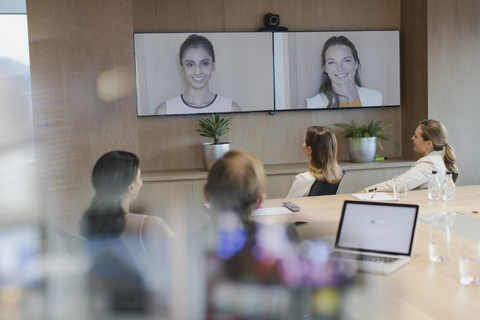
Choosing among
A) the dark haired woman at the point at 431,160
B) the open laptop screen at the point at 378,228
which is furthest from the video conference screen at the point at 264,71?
the open laptop screen at the point at 378,228

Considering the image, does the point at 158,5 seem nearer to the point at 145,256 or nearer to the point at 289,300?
the point at 145,256

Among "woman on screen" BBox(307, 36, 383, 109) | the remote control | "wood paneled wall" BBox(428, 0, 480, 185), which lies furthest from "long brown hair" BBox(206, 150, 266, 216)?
"wood paneled wall" BBox(428, 0, 480, 185)

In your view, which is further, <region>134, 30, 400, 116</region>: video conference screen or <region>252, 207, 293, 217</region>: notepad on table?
<region>134, 30, 400, 116</region>: video conference screen

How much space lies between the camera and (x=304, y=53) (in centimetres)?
509

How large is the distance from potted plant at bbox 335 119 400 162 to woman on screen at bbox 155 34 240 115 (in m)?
1.54

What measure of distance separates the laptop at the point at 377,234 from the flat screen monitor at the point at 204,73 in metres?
3.17

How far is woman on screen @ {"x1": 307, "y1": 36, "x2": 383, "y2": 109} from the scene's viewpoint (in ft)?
16.9

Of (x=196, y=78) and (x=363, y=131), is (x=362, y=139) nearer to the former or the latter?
(x=363, y=131)

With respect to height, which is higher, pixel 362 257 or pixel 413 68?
pixel 413 68

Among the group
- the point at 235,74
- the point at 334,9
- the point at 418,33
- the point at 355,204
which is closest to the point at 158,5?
the point at 235,74

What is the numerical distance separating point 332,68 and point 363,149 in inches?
39.3

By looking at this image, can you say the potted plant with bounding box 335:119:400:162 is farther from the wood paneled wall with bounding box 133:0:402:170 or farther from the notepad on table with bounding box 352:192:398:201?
the notepad on table with bounding box 352:192:398:201

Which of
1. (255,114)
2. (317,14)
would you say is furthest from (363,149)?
(317,14)

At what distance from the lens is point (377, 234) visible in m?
1.94
